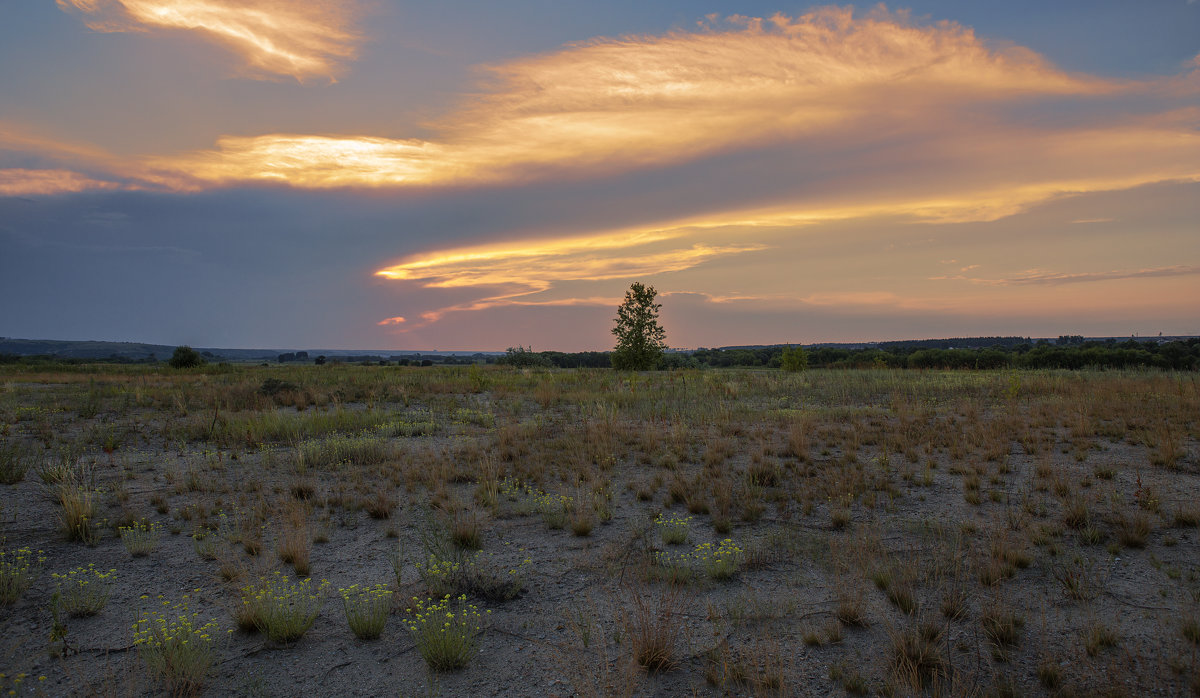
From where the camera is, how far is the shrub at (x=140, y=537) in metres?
6.21

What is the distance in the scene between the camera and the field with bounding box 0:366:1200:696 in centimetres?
401

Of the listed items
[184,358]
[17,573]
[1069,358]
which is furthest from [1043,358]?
[184,358]

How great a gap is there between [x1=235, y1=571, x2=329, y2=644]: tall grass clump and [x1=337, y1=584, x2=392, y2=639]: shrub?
25 centimetres

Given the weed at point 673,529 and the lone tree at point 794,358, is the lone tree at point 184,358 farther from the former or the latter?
the weed at point 673,529

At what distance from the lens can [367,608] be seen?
192 inches

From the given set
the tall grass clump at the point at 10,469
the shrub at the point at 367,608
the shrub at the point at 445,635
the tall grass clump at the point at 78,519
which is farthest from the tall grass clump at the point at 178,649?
the tall grass clump at the point at 10,469

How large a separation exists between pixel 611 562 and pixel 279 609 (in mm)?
3150

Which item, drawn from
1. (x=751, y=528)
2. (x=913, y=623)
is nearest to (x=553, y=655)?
(x=913, y=623)

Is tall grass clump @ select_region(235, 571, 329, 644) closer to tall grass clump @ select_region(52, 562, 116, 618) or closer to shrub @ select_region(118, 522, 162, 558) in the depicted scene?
tall grass clump @ select_region(52, 562, 116, 618)

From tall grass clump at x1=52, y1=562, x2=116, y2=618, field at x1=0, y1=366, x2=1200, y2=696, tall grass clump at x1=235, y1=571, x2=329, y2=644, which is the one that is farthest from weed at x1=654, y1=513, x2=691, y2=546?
tall grass clump at x1=52, y1=562, x2=116, y2=618

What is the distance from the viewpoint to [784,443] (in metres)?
11.9

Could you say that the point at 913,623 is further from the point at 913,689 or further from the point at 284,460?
the point at 284,460

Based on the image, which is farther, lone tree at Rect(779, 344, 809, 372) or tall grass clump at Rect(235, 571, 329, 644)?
lone tree at Rect(779, 344, 809, 372)

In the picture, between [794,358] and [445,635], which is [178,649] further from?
[794,358]
